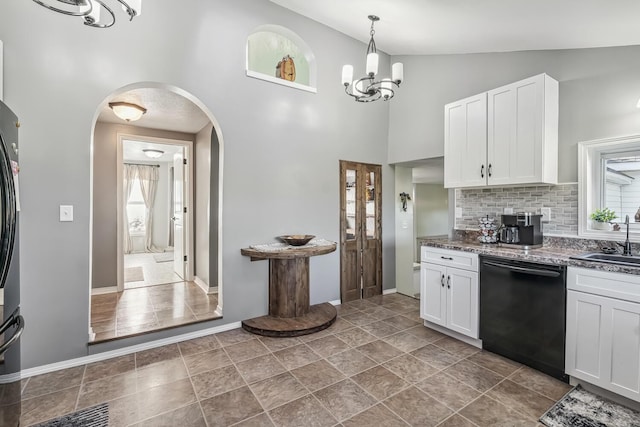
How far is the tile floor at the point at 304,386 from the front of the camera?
1.91m

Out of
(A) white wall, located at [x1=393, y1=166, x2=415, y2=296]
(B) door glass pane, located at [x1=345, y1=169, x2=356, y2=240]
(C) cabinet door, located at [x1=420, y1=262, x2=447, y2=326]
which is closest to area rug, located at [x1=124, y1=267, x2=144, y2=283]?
(B) door glass pane, located at [x1=345, y1=169, x2=356, y2=240]

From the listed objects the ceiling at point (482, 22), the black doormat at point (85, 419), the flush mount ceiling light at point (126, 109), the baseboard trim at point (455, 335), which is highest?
the ceiling at point (482, 22)

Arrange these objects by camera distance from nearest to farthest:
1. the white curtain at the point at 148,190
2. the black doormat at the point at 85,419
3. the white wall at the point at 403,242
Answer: the black doormat at the point at 85,419 < the white wall at the point at 403,242 < the white curtain at the point at 148,190

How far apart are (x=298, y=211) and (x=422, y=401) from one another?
235 cm

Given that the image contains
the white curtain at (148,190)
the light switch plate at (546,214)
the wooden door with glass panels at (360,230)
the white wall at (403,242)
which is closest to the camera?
the light switch plate at (546,214)

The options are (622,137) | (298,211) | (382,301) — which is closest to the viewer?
(622,137)

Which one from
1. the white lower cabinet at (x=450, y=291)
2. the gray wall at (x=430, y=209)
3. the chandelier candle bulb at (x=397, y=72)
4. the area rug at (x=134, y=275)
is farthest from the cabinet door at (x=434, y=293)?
the gray wall at (x=430, y=209)

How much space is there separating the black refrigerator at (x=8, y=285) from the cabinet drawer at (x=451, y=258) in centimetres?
312

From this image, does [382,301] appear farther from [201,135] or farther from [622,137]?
[201,135]

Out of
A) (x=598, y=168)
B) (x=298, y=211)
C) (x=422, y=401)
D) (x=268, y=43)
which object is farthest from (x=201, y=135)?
(x=598, y=168)

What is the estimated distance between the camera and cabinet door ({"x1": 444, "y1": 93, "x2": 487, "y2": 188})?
3066mm

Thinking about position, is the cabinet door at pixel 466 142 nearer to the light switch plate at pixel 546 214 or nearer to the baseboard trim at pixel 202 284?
the light switch plate at pixel 546 214

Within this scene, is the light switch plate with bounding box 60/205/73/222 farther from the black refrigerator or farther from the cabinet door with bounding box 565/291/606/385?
the cabinet door with bounding box 565/291/606/385

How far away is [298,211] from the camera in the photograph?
3.76m
